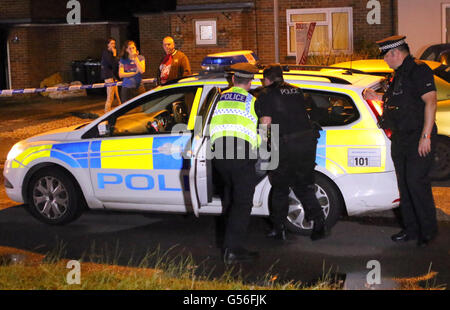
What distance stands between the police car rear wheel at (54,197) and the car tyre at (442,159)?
4.46 meters

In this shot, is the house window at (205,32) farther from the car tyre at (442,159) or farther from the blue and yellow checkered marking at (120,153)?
the blue and yellow checkered marking at (120,153)

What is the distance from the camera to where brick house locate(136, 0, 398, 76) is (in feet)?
66.3

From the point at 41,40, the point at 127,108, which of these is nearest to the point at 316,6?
the point at 41,40

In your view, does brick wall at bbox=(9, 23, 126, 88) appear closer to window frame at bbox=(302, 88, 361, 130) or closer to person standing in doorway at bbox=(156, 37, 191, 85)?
person standing in doorway at bbox=(156, 37, 191, 85)

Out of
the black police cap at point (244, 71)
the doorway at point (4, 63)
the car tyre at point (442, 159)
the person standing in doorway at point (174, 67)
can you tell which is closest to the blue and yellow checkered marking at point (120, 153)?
the black police cap at point (244, 71)

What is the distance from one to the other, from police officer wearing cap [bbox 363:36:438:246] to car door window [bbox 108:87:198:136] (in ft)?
6.48

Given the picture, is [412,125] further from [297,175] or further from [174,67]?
[174,67]

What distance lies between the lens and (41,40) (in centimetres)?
2402

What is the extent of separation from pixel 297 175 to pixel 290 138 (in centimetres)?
34

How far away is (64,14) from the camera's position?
2525cm

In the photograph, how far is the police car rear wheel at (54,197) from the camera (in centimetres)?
818
